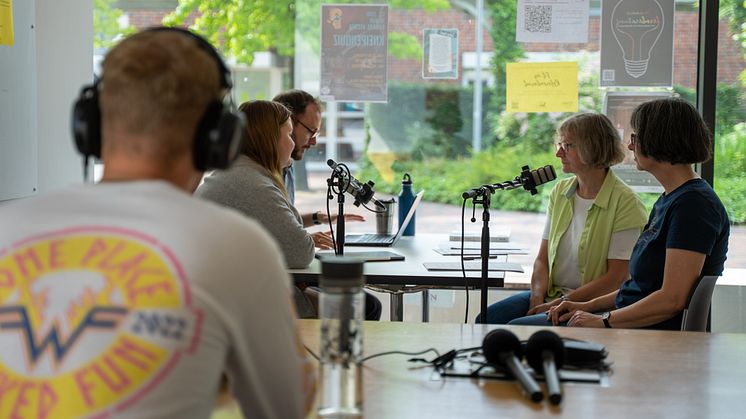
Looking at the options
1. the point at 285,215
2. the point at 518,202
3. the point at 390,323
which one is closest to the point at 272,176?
the point at 285,215

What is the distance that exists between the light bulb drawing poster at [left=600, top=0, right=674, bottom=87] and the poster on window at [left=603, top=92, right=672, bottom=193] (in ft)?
0.18

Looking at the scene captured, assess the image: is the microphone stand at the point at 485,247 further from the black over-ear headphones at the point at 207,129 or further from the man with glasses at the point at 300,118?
the black over-ear headphones at the point at 207,129

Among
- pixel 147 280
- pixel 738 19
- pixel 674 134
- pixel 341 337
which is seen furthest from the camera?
pixel 738 19

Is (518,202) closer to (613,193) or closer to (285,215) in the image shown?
(613,193)

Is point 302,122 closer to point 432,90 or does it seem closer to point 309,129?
point 309,129

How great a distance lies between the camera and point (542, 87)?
15.6 feet

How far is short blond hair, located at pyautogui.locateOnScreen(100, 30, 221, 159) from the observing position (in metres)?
1.17

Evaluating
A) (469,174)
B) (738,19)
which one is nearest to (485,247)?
(469,174)

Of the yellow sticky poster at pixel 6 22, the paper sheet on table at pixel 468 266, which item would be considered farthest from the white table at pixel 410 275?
the yellow sticky poster at pixel 6 22

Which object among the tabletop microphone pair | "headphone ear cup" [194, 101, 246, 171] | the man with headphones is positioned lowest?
the tabletop microphone pair

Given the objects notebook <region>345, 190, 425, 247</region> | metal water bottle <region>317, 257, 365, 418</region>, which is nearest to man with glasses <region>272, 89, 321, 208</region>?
notebook <region>345, 190, 425, 247</region>

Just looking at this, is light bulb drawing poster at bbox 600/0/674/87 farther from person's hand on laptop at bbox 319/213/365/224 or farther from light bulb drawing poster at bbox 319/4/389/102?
person's hand on laptop at bbox 319/213/365/224

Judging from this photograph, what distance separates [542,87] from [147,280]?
12.7 feet

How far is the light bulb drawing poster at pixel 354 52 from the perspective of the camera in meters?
4.83
